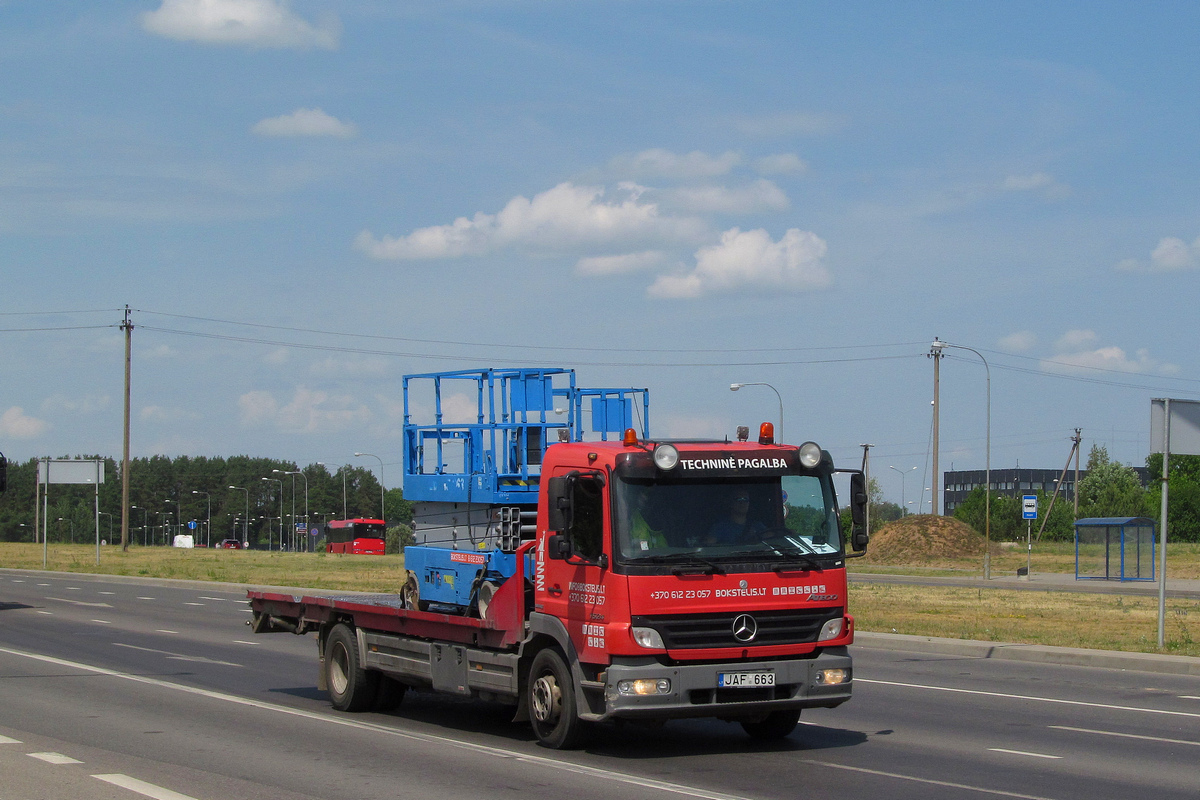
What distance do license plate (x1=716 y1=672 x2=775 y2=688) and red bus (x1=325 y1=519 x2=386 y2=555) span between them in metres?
79.3

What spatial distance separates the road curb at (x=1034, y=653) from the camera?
17.7 meters

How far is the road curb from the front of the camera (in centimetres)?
1770

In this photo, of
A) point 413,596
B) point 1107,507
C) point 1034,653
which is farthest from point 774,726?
point 1107,507

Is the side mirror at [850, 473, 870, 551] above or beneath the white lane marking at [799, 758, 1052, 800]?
above

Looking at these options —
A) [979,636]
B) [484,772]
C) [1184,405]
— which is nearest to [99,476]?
[979,636]

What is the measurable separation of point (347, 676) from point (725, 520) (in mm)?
4862

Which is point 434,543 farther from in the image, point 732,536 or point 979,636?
point 979,636

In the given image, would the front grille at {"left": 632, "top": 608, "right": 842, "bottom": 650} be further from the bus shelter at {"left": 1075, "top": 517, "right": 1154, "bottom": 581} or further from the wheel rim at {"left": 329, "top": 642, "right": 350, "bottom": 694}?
the bus shelter at {"left": 1075, "top": 517, "right": 1154, "bottom": 581}

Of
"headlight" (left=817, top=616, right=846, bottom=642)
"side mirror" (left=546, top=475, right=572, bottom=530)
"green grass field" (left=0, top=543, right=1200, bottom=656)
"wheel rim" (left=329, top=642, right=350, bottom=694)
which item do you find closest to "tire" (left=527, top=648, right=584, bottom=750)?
"side mirror" (left=546, top=475, right=572, bottom=530)

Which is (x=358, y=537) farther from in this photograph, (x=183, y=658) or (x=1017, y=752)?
(x=1017, y=752)

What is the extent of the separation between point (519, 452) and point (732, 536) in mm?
3525

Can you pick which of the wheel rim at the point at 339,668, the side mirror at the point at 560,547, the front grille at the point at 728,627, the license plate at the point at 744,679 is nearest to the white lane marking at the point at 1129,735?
the front grille at the point at 728,627

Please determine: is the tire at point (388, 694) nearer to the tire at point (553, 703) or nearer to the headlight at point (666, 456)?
the tire at point (553, 703)

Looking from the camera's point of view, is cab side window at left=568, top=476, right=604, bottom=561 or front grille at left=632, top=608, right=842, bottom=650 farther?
cab side window at left=568, top=476, right=604, bottom=561
